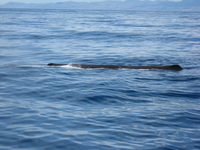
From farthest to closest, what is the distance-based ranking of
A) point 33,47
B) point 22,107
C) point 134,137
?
point 33,47 → point 22,107 → point 134,137

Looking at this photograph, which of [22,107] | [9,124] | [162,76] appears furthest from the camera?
[162,76]

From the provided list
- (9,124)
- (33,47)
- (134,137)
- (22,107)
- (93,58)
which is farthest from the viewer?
(33,47)

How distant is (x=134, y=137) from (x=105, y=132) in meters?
0.84

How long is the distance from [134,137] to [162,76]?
808cm

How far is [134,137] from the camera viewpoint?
8.66 metres

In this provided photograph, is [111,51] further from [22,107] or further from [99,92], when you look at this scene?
[22,107]

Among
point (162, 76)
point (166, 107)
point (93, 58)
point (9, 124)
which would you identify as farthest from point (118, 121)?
point (93, 58)

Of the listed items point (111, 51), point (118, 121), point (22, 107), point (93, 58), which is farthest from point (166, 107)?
point (111, 51)

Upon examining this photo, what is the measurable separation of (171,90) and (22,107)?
253 inches

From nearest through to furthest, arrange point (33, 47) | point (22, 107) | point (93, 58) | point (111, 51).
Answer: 1. point (22, 107)
2. point (93, 58)
3. point (111, 51)
4. point (33, 47)

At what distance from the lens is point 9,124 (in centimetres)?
946

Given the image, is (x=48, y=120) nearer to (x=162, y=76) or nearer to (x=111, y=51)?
(x=162, y=76)

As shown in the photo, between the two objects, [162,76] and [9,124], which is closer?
[9,124]

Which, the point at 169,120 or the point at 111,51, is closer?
the point at 169,120
